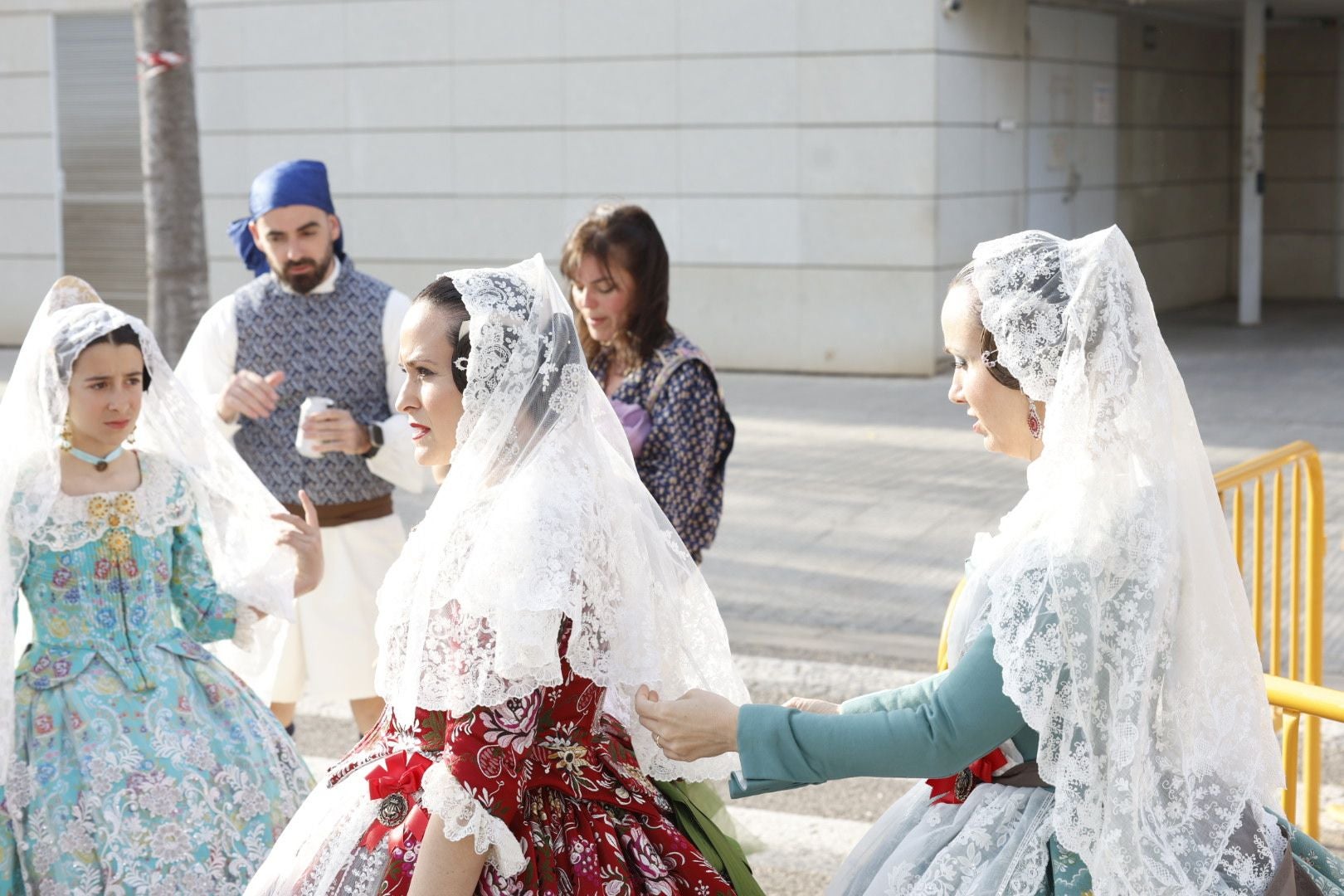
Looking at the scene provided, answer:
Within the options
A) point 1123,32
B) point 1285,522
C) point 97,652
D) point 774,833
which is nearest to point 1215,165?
point 1123,32

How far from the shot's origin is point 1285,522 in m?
7.49

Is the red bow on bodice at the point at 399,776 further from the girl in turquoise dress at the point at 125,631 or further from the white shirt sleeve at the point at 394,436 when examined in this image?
the white shirt sleeve at the point at 394,436

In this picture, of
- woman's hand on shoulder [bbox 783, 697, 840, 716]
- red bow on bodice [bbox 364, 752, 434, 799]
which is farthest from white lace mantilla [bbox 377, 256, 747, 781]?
woman's hand on shoulder [bbox 783, 697, 840, 716]

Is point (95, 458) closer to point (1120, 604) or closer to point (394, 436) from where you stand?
point (394, 436)

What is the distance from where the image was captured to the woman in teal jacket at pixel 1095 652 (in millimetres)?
2457

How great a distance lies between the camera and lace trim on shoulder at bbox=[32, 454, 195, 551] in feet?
12.5

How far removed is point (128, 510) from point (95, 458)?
14 cm

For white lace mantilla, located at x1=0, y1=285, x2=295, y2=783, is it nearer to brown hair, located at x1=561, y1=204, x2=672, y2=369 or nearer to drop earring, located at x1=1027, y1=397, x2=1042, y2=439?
brown hair, located at x1=561, y1=204, x2=672, y2=369

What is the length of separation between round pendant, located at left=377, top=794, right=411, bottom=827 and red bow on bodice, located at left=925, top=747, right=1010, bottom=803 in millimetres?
863

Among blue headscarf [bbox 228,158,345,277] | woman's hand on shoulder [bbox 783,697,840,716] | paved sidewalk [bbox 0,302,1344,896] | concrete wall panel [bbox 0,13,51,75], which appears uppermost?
concrete wall panel [bbox 0,13,51,75]

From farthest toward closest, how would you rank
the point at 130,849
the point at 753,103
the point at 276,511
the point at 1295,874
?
1. the point at 753,103
2. the point at 276,511
3. the point at 130,849
4. the point at 1295,874

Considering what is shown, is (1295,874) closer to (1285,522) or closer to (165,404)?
(165,404)

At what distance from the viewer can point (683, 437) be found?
15.1 feet

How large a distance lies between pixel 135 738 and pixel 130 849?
0.24 meters
